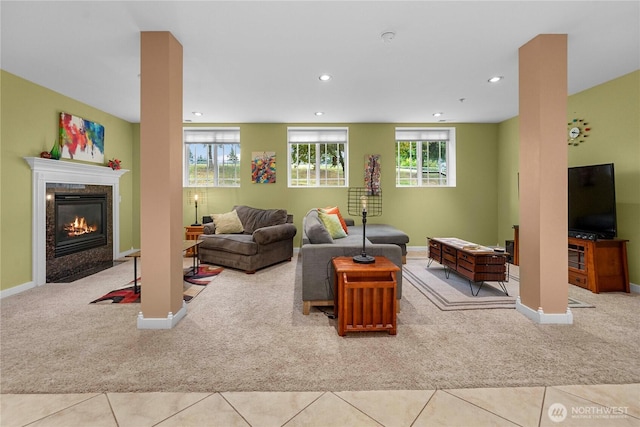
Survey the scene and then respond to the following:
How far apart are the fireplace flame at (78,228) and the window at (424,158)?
5686mm

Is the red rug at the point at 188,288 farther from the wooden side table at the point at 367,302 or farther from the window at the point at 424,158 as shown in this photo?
the window at the point at 424,158

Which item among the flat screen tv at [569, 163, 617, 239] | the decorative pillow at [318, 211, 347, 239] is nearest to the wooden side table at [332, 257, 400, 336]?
the decorative pillow at [318, 211, 347, 239]

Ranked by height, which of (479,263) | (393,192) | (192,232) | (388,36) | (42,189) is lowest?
(479,263)

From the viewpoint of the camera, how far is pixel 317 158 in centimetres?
600

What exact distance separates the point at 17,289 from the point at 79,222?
4.24ft

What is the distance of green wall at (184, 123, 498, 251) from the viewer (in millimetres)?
5820

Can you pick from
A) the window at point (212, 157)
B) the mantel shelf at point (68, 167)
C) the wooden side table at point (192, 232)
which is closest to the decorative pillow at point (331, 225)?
the wooden side table at point (192, 232)

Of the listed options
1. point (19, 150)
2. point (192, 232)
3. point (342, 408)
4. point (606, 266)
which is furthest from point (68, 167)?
point (606, 266)

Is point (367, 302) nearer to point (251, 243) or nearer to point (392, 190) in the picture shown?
point (251, 243)

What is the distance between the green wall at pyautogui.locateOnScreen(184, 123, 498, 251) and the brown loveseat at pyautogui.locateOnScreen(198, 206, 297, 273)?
64 cm

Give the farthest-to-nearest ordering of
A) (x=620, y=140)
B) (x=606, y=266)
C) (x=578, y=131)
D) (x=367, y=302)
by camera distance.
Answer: (x=578, y=131) → (x=620, y=140) → (x=606, y=266) → (x=367, y=302)

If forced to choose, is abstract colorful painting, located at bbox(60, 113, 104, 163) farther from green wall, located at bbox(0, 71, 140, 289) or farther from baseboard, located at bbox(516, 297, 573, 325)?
baseboard, located at bbox(516, 297, 573, 325)

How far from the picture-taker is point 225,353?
208cm

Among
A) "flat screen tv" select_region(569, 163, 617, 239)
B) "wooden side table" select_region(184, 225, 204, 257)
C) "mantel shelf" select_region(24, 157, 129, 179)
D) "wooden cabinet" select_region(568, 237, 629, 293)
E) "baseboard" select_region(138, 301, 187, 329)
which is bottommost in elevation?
"baseboard" select_region(138, 301, 187, 329)
